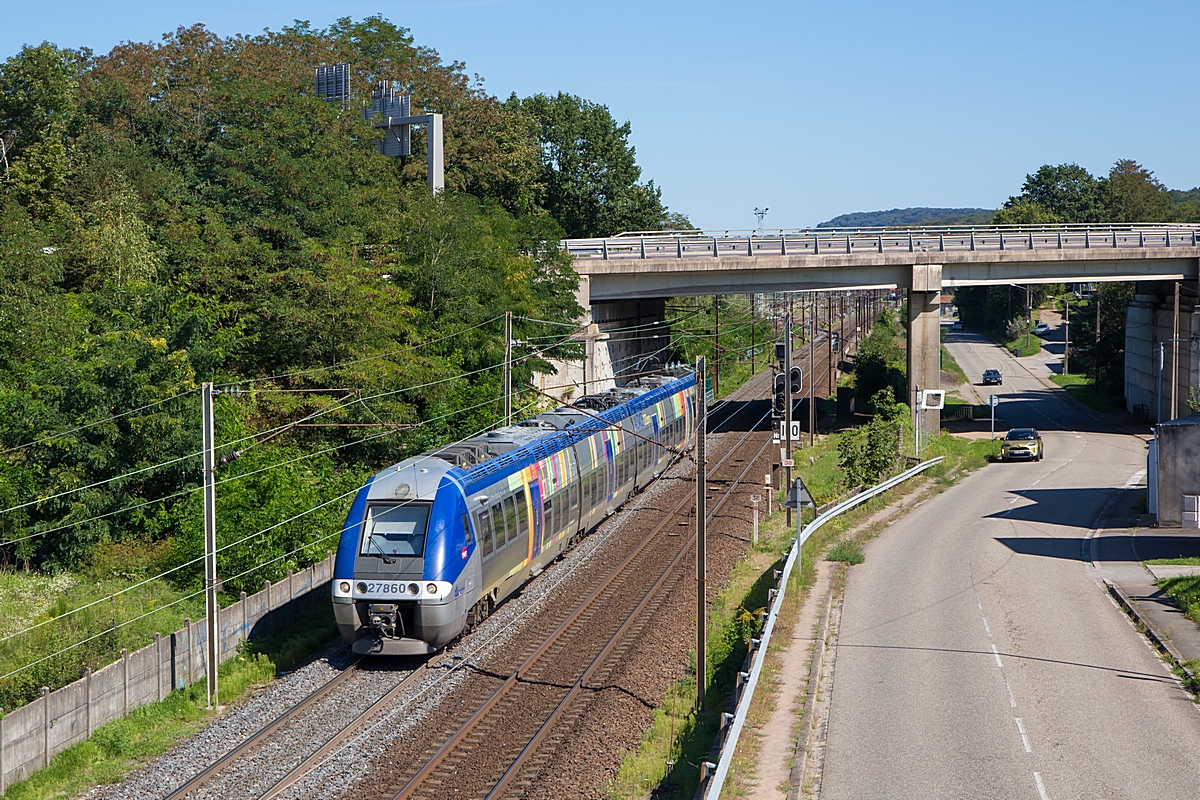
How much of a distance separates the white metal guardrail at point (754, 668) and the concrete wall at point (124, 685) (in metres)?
9.74

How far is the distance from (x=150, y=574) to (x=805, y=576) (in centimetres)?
1545

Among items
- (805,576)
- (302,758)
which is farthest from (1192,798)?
(805,576)

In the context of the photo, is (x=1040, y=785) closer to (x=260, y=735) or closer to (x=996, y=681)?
(x=996, y=681)

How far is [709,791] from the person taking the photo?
12805 mm

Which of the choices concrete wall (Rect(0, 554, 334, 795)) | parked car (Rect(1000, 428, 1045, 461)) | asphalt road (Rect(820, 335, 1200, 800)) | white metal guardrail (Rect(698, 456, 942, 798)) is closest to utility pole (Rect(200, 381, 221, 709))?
concrete wall (Rect(0, 554, 334, 795))

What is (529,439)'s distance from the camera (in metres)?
26.8

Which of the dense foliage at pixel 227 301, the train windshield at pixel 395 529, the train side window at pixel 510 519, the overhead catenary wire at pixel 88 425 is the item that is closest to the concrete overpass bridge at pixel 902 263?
the dense foliage at pixel 227 301

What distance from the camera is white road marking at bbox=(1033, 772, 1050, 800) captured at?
14.4 meters

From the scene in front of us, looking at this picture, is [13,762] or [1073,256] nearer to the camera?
[13,762]

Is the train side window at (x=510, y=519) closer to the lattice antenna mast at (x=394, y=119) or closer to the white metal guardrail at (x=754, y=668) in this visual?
the white metal guardrail at (x=754, y=668)

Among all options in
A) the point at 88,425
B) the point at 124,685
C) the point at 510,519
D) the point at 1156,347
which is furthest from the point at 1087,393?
the point at 124,685

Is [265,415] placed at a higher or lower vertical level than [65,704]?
higher

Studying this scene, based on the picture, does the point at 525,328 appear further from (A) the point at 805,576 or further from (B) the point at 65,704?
(B) the point at 65,704

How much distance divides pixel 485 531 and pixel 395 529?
2.16m
